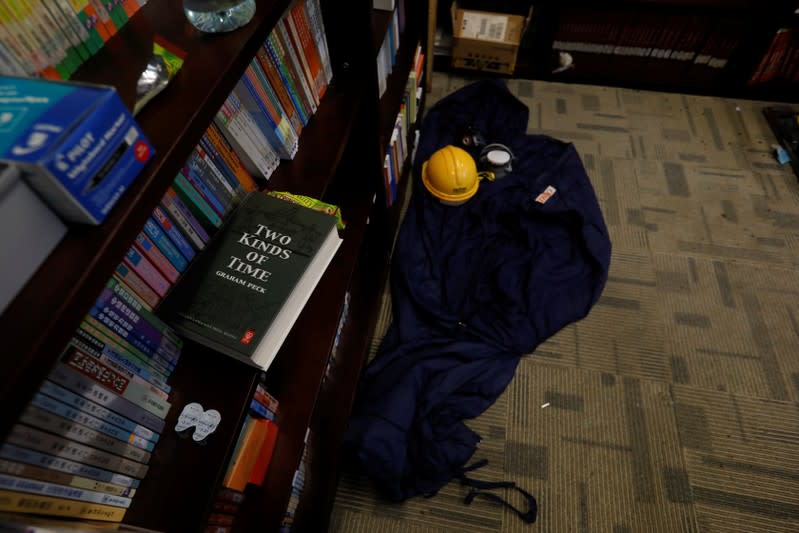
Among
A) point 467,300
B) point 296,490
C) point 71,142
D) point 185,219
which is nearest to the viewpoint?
point 71,142

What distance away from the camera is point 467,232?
163 cm

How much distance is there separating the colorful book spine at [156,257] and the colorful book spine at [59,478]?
0.89 ft

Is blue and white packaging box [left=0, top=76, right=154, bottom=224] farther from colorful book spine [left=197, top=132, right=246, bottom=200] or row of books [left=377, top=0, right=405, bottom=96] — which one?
row of books [left=377, top=0, right=405, bottom=96]

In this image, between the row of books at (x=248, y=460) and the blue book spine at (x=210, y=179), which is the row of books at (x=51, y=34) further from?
the row of books at (x=248, y=460)

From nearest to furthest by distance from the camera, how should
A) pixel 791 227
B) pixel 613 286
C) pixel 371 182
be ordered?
pixel 371 182, pixel 613 286, pixel 791 227

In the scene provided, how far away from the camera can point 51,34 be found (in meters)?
0.43

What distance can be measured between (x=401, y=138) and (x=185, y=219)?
3.42 feet

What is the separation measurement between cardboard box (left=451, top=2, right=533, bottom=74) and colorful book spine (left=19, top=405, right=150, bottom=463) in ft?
7.23

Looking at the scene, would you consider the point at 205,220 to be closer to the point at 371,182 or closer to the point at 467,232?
the point at 371,182

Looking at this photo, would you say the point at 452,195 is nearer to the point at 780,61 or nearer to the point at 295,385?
the point at 295,385

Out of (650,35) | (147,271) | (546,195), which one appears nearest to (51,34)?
(147,271)

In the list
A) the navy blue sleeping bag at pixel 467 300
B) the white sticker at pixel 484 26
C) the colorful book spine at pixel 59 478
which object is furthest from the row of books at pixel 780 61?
the colorful book spine at pixel 59 478

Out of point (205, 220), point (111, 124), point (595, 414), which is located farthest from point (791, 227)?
point (111, 124)

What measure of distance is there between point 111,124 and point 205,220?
1.11 ft
